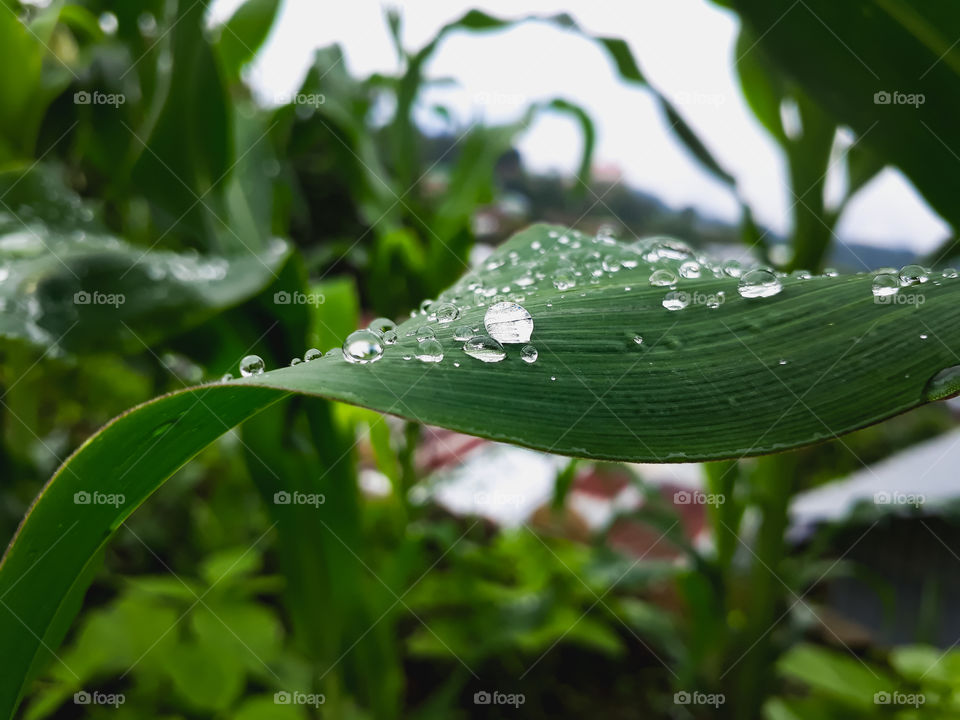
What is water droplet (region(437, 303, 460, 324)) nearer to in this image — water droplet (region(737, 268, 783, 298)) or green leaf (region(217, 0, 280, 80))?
water droplet (region(737, 268, 783, 298))

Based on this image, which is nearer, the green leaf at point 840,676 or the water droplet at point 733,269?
the water droplet at point 733,269

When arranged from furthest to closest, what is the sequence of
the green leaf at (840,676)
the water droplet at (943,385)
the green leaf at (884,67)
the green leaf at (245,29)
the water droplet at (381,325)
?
the green leaf at (245,29) → the green leaf at (840,676) → the green leaf at (884,67) → the water droplet at (381,325) → the water droplet at (943,385)

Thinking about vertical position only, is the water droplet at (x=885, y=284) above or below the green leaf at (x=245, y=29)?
below

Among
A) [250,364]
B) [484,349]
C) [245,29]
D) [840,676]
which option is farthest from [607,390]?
[245,29]

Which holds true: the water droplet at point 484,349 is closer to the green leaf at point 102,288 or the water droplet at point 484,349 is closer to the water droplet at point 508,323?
the water droplet at point 508,323

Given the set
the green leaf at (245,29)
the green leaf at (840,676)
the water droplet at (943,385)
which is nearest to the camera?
the water droplet at (943,385)

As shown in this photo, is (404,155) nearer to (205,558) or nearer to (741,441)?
(205,558)

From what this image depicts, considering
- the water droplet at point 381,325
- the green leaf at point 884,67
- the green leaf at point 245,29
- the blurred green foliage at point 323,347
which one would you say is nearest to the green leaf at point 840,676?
the blurred green foliage at point 323,347
